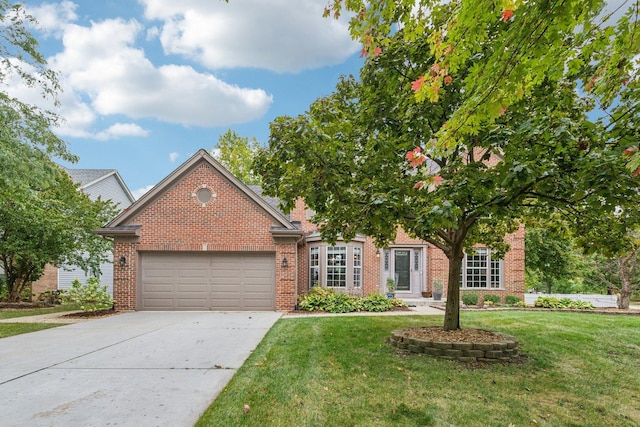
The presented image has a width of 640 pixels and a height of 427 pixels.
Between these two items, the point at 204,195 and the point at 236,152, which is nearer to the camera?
the point at 204,195

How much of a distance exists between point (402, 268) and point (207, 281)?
8.31 metres

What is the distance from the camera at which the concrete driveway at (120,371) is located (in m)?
3.98

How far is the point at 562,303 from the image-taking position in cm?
1467

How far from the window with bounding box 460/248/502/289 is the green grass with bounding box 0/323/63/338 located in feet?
48.0

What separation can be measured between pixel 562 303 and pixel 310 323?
11.1 metres

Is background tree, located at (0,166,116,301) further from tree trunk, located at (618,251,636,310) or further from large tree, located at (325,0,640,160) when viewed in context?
tree trunk, located at (618,251,636,310)

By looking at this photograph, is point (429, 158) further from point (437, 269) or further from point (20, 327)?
point (20, 327)

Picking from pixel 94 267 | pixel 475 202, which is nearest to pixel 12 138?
pixel 94 267

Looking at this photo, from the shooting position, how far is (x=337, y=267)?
1510 centimetres

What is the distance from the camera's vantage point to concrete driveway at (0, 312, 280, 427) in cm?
398

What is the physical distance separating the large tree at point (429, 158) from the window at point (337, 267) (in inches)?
298

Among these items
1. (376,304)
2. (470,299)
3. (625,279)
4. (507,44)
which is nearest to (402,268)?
(470,299)

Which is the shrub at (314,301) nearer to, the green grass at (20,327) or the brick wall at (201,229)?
the brick wall at (201,229)

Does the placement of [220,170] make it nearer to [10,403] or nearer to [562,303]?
[10,403]
